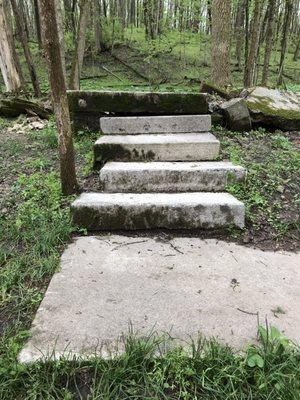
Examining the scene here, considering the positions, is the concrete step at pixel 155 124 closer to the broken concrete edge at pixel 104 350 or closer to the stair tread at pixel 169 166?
the stair tread at pixel 169 166

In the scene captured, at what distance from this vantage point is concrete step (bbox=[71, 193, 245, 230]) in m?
2.93

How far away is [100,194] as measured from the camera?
321cm

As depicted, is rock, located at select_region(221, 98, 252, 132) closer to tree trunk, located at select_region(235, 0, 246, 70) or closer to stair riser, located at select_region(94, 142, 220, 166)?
stair riser, located at select_region(94, 142, 220, 166)

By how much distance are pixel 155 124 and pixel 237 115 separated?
1.33 meters

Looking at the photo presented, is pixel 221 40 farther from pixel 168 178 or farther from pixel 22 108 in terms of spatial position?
pixel 168 178

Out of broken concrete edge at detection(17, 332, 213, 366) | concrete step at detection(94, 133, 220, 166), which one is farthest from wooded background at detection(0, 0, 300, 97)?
broken concrete edge at detection(17, 332, 213, 366)

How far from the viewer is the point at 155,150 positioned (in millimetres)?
3854

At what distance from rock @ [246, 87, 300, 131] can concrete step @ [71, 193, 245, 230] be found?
2.52 metres

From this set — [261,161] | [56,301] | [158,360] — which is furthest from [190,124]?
[158,360]

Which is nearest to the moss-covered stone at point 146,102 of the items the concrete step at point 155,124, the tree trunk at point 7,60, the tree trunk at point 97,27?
the concrete step at point 155,124

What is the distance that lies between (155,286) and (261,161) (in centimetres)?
236

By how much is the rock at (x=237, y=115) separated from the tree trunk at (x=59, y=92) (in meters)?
2.63

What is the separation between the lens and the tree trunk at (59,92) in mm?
2709

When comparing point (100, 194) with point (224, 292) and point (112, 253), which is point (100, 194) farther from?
point (224, 292)
